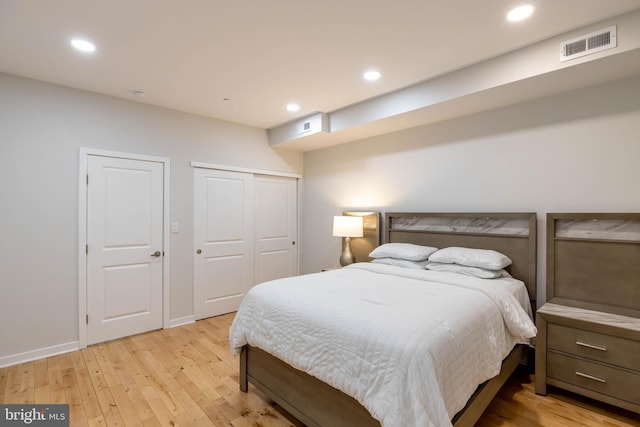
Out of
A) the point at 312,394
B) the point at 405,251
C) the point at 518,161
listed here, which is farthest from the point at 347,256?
the point at 312,394

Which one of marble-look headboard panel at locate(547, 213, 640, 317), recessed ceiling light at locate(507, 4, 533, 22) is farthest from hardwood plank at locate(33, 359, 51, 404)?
recessed ceiling light at locate(507, 4, 533, 22)

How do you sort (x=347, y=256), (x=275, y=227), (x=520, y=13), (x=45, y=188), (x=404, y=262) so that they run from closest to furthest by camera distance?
(x=520, y=13), (x=45, y=188), (x=404, y=262), (x=347, y=256), (x=275, y=227)

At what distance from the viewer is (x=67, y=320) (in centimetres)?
307

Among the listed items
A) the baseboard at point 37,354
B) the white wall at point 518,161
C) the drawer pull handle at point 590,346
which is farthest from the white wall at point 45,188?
the drawer pull handle at point 590,346

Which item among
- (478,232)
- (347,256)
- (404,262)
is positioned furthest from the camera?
(347,256)

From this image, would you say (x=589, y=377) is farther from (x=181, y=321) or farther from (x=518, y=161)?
(x=181, y=321)

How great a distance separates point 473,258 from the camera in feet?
9.03

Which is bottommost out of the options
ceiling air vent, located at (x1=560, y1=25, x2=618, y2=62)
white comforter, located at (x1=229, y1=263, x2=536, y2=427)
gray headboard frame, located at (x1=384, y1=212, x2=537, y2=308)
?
white comforter, located at (x1=229, y1=263, x2=536, y2=427)

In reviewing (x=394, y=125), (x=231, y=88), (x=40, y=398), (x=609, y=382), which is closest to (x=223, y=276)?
(x=40, y=398)

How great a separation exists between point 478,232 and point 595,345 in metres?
1.24

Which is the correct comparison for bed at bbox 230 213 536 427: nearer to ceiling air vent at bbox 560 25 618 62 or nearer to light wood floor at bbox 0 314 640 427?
light wood floor at bbox 0 314 640 427

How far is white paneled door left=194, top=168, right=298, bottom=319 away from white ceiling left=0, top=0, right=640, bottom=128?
1.35 metres

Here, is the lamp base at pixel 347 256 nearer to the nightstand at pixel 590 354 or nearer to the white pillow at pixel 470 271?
the white pillow at pixel 470 271

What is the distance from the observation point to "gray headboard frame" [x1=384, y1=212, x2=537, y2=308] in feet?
9.07
